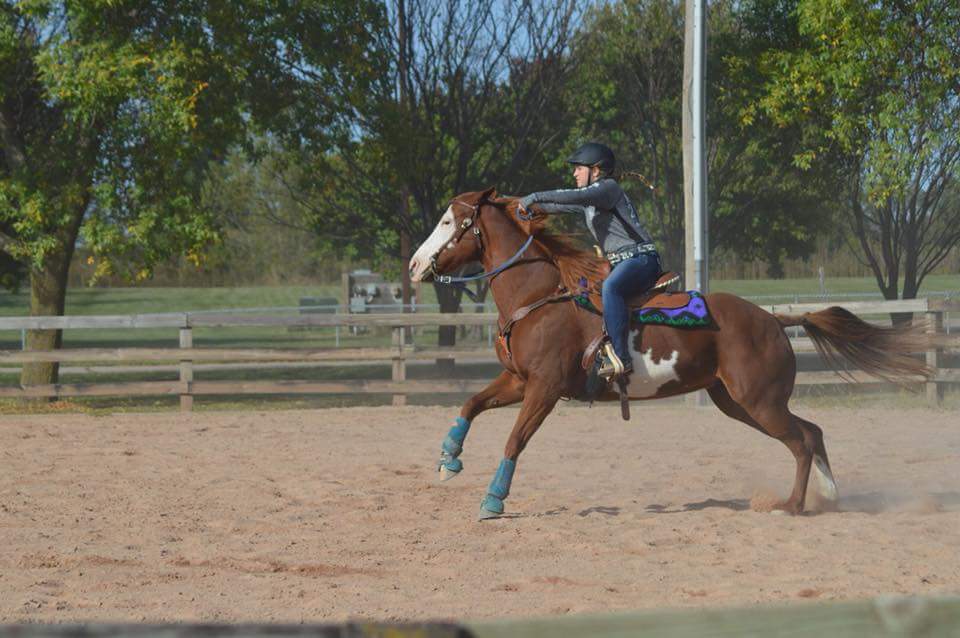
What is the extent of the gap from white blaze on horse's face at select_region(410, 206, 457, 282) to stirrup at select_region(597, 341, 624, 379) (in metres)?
1.38

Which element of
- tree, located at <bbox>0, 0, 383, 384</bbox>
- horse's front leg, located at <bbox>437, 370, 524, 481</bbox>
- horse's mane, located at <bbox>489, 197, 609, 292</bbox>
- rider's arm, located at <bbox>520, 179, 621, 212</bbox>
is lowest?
horse's front leg, located at <bbox>437, 370, 524, 481</bbox>

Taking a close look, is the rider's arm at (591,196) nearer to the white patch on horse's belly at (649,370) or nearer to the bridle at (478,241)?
the bridle at (478,241)

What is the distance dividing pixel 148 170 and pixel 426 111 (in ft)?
21.2

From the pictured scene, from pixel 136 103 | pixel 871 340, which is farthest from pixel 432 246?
pixel 136 103

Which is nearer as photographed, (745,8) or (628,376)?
(628,376)

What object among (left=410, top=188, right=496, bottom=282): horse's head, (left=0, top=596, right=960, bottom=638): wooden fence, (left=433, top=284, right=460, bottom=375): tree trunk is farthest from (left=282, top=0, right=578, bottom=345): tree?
(left=0, top=596, right=960, bottom=638): wooden fence

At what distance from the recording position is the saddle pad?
7852 millimetres

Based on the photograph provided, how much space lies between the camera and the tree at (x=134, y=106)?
15.7m

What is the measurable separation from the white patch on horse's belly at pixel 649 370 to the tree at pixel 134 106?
972 centimetres

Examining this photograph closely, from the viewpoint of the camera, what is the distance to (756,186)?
2498cm

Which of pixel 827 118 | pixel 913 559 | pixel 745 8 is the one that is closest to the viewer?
pixel 913 559

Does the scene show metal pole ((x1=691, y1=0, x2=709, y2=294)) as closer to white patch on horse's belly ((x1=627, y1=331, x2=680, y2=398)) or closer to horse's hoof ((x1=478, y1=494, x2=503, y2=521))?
white patch on horse's belly ((x1=627, y1=331, x2=680, y2=398))

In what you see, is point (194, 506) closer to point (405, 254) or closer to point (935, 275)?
point (405, 254)

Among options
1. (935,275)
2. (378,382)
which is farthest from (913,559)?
(935,275)
